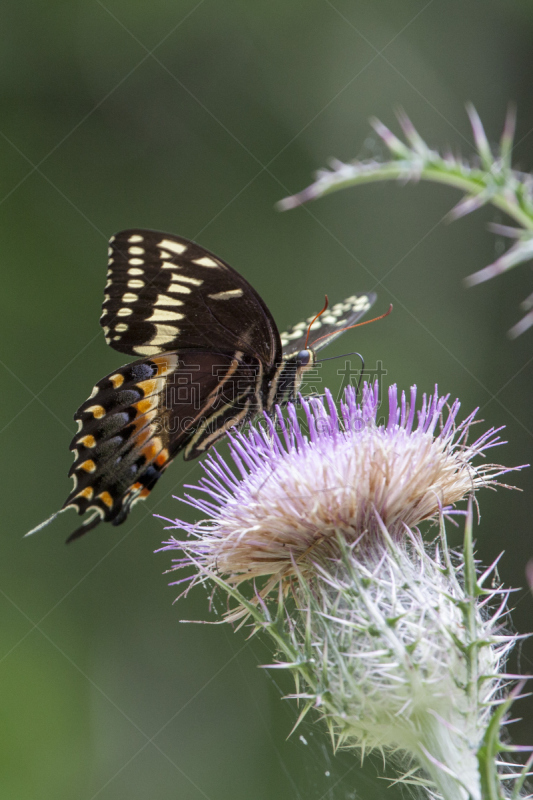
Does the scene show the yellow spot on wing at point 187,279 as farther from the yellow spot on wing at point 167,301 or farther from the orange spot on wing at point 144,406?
the orange spot on wing at point 144,406

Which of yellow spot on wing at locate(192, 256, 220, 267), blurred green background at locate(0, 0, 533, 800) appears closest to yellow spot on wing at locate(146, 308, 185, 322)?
yellow spot on wing at locate(192, 256, 220, 267)

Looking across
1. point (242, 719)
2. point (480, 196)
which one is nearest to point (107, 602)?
point (242, 719)

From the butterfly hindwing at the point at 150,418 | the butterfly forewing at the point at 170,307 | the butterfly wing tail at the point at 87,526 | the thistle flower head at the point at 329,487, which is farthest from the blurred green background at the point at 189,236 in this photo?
the thistle flower head at the point at 329,487

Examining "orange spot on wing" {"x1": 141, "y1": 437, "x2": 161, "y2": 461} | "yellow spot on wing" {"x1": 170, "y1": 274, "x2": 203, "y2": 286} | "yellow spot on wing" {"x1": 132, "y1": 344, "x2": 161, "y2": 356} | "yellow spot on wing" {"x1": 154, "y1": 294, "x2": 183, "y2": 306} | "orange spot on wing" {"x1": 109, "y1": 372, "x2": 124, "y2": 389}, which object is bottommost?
"orange spot on wing" {"x1": 141, "y1": 437, "x2": 161, "y2": 461}

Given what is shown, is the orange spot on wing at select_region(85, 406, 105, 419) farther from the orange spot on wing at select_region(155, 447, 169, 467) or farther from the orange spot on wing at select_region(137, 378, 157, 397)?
the orange spot on wing at select_region(155, 447, 169, 467)

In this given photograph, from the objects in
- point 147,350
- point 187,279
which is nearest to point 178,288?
point 187,279

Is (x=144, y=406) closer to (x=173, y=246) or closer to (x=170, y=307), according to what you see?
(x=170, y=307)
